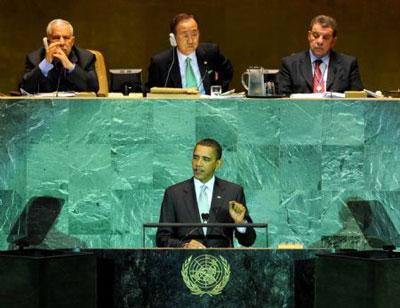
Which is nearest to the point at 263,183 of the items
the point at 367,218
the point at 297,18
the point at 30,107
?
the point at 367,218

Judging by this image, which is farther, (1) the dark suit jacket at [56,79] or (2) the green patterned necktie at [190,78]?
(2) the green patterned necktie at [190,78]

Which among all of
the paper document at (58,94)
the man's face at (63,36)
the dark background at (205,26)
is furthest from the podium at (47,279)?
the dark background at (205,26)

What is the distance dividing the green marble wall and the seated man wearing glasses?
0.76 meters

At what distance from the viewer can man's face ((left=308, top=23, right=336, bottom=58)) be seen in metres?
8.21

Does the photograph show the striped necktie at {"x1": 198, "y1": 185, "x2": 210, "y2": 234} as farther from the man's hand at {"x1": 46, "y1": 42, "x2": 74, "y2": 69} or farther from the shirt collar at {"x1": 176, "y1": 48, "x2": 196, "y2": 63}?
the shirt collar at {"x1": 176, "y1": 48, "x2": 196, "y2": 63}

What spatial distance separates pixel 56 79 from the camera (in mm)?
7883

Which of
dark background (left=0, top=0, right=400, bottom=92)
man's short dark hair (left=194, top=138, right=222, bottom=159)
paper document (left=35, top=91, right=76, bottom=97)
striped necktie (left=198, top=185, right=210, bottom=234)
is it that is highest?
→ dark background (left=0, top=0, right=400, bottom=92)

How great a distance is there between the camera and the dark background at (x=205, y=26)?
1107 centimetres

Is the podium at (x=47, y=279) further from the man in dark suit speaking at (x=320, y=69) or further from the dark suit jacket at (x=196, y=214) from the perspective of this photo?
the man in dark suit speaking at (x=320, y=69)

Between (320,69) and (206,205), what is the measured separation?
1.84 m

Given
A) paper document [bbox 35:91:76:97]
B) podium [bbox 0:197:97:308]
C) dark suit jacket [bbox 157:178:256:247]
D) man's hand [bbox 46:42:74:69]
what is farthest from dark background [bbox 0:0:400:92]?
podium [bbox 0:197:97:308]

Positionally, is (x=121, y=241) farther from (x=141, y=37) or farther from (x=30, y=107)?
(x=141, y=37)

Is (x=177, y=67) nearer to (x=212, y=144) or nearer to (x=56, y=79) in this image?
(x=56, y=79)

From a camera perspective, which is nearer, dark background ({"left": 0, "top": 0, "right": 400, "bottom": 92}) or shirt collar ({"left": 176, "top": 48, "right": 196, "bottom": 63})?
shirt collar ({"left": 176, "top": 48, "right": 196, "bottom": 63})
